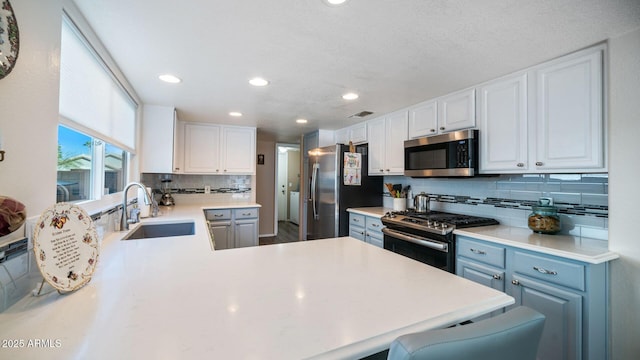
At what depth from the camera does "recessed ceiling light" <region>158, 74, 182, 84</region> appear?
213 cm

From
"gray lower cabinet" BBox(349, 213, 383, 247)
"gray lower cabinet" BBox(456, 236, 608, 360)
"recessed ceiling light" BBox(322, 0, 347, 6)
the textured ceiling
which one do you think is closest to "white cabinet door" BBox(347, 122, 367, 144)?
"gray lower cabinet" BBox(349, 213, 383, 247)

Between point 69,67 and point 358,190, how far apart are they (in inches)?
120

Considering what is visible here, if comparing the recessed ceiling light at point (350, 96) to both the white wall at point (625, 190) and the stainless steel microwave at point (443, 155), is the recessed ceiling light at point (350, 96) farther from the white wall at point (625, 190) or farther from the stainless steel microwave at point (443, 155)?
the white wall at point (625, 190)

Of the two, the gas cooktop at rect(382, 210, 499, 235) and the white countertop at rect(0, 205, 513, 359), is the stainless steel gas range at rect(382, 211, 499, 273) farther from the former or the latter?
the white countertop at rect(0, 205, 513, 359)

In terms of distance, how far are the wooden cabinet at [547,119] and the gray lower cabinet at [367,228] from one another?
124 cm

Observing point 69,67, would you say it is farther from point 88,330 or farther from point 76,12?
point 88,330

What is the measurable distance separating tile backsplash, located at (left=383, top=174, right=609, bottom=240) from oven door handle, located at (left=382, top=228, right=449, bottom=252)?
2.41 feet

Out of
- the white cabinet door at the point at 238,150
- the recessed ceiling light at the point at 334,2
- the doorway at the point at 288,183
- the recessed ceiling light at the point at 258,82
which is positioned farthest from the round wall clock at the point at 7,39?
the doorway at the point at 288,183

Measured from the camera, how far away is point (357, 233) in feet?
11.3

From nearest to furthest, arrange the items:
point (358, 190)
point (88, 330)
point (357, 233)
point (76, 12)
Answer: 1. point (88, 330)
2. point (76, 12)
3. point (357, 233)
4. point (358, 190)

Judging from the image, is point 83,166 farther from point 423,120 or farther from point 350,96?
point 423,120

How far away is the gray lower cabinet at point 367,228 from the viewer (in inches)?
119

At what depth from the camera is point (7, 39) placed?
81cm

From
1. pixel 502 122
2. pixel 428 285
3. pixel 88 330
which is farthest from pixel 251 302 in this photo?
pixel 502 122
